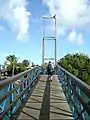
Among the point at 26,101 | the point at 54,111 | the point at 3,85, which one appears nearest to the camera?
the point at 3,85

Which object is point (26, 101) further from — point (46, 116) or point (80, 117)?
point (80, 117)

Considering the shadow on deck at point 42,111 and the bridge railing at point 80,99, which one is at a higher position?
the bridge railing at point 80,99

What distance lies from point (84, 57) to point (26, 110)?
97087 millimetres

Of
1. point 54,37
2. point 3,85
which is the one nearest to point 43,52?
point 54,37

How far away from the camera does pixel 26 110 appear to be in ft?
25.1

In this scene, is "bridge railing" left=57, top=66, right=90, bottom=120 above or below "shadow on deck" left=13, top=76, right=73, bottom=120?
above

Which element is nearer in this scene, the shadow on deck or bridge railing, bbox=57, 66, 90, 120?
bridge railing, bbox=57, 66, 90, 120

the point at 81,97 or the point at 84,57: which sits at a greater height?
the point at 84,57

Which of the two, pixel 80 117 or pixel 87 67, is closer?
pixel 80 117

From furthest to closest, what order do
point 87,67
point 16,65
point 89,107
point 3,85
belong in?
1. point 16,65
2. point 87,67
3. point 3,85
4. point 89,107

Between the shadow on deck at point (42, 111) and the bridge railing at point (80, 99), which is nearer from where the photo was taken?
the bridge railing at point (80, 99)

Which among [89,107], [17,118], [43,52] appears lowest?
[17,118]

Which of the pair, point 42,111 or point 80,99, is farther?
point 42,111

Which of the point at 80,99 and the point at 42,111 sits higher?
the point at 80,99
